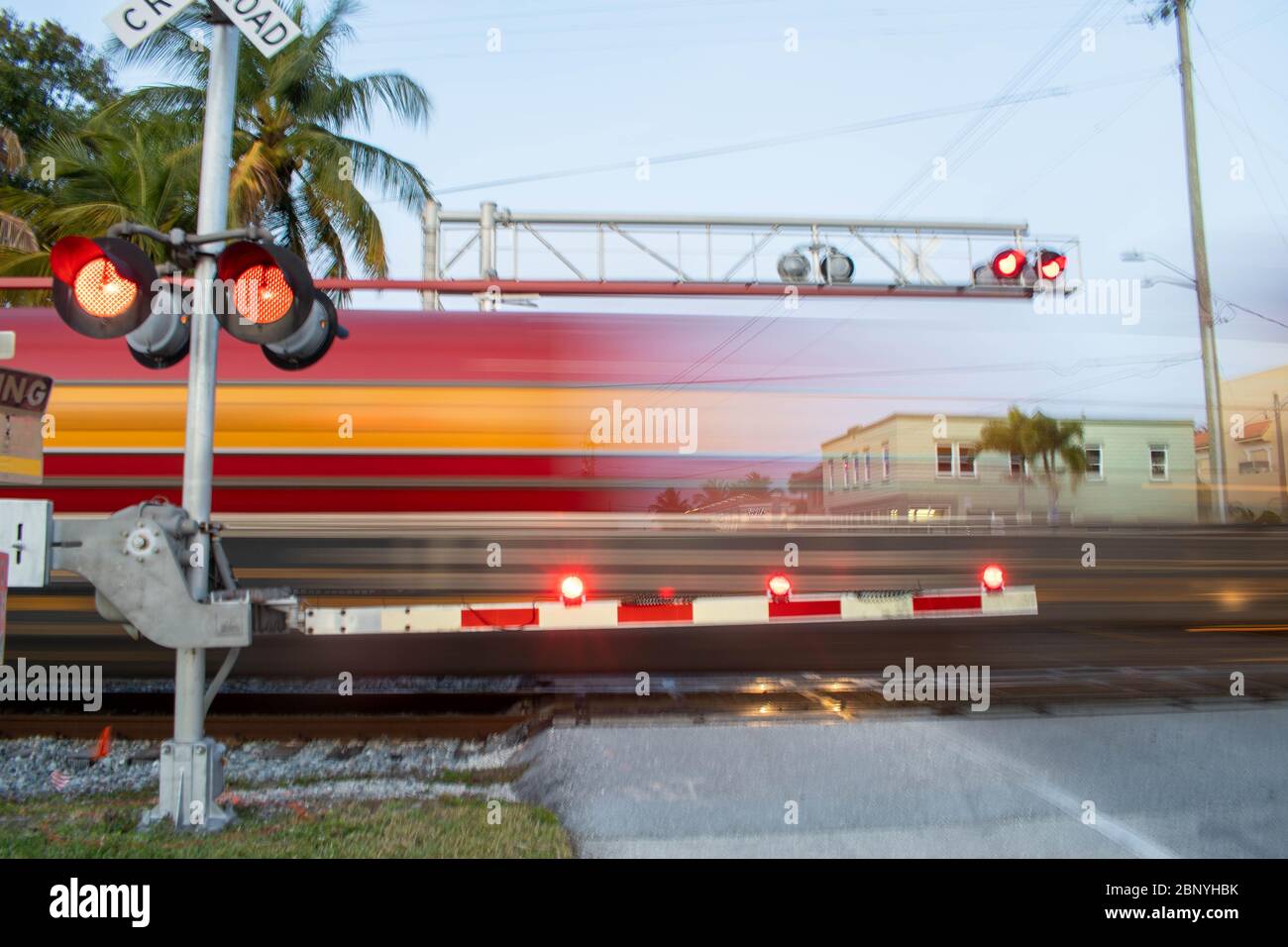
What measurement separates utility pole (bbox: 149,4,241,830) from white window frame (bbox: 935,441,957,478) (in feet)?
14.0

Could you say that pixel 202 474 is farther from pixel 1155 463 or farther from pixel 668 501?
pixel 1155 463

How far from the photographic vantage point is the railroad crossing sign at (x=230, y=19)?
128 inches

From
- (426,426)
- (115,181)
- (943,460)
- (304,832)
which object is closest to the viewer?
(304,832)

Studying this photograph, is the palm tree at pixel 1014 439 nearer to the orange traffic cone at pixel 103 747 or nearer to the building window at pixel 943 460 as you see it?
the building window at pixel 943 460

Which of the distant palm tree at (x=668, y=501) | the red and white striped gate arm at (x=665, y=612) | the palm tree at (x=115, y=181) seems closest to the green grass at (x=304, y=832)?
the red and white striped gate arm at (x=665, y=612)

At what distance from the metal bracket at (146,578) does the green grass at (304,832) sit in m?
0.78

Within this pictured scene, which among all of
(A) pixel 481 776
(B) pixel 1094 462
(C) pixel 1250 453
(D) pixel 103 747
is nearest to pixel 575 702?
(A) pixel 481 776

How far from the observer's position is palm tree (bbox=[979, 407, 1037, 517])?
539cm

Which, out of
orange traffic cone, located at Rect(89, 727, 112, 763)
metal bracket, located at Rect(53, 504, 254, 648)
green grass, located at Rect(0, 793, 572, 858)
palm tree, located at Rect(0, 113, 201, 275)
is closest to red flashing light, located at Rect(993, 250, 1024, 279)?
green grass, located at Rect(0, 793, 572, 858)

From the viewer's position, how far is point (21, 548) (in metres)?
3.08

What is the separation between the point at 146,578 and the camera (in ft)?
10.6

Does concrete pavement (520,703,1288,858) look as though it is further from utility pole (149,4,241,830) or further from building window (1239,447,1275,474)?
building window (1239,447,1275,474)

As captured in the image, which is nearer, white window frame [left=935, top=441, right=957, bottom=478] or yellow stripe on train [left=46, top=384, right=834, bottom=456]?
yellow stripe on train [left=46, top=384, right=834, bottom=456]

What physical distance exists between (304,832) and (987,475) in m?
4.49
